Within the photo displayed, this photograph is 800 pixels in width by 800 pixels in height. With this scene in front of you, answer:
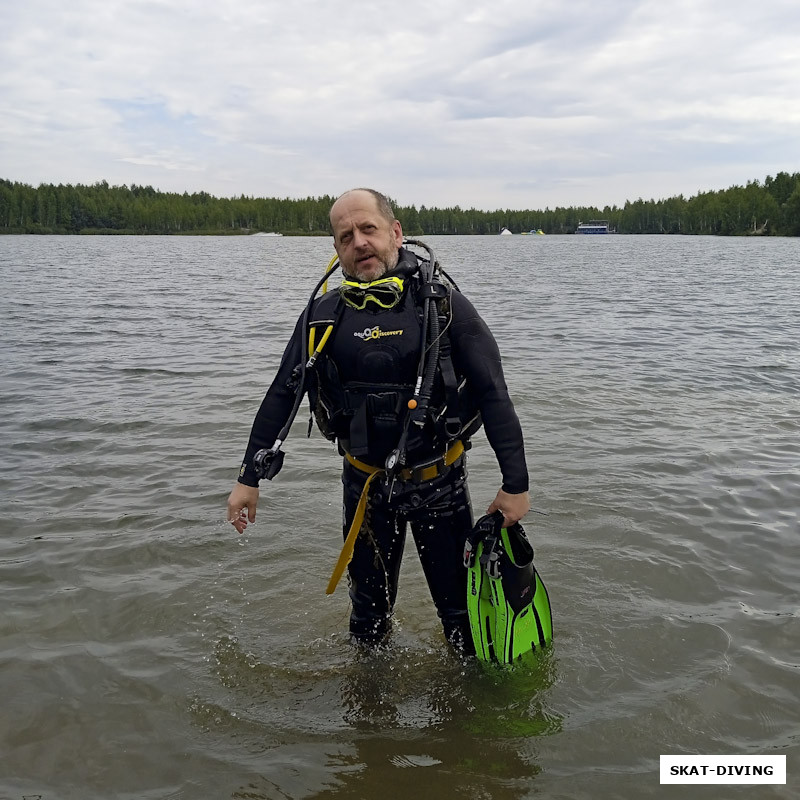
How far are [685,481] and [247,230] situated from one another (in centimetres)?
18621

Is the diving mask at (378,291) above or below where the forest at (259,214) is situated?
below

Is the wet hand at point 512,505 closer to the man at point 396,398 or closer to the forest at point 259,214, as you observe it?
the man at point 396,398

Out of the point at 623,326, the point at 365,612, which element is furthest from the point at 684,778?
the point at 623,326

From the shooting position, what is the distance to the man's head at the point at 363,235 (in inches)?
145

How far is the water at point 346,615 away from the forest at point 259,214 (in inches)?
4991

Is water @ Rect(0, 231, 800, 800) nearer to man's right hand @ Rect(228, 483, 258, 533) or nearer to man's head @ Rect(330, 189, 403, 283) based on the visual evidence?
man's right hand @ Rect(228, 483, 258, 533)

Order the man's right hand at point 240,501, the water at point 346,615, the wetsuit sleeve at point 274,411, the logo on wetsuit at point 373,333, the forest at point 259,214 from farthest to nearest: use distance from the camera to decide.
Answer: the forest at point 259,214, the man's right hand at point 240,501, the wetsuit sleeve at point 274,411, the water at point 346,615, the logo on wetsuit at point 373,333

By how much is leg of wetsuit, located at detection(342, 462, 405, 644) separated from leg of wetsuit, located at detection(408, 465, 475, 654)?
156mm

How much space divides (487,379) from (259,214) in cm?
18915

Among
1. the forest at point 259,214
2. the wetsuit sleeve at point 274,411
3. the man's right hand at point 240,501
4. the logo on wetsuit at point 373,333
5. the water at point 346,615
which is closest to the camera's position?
the logo on wetsuit at point 373,333

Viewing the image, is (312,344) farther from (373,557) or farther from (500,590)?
(500,590)

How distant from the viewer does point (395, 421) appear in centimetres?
371

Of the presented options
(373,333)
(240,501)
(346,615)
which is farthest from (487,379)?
(346,615)

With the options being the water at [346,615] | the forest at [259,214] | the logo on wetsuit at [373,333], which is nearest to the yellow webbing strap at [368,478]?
the logo on wetsuit at [373,333]
